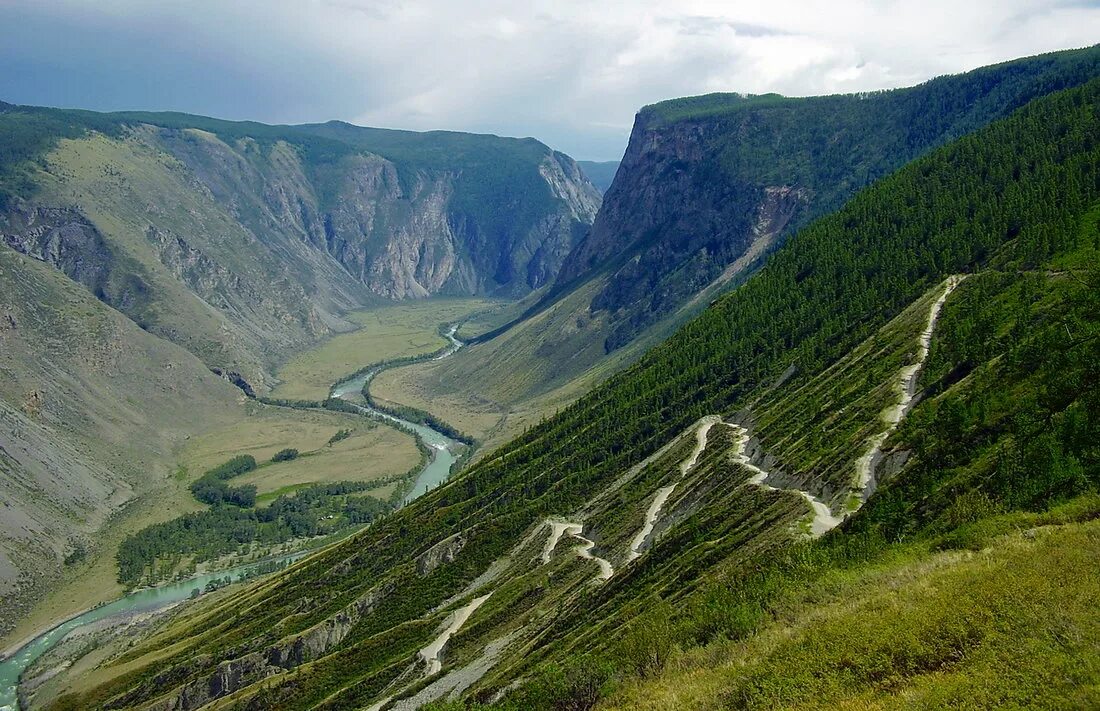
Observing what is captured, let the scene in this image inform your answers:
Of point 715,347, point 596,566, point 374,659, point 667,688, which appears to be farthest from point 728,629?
point 715,347

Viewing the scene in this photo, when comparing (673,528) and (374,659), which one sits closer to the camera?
(673,528)

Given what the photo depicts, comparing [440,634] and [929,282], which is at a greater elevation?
[929,282]

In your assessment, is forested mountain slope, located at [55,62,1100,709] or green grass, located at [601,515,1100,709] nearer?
green grass, located at [601,515,1100,709]

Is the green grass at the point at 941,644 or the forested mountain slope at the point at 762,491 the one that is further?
the forested mountain slope at the point at 762,491

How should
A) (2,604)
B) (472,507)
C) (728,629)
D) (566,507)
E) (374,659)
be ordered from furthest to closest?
(2,604) → (472,507) → (566,507) → (374,659) → (728,629)

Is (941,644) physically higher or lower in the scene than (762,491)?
higher

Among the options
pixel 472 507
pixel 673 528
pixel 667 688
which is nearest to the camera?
pixel 667 688

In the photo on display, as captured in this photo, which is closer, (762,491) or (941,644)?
(941,644)

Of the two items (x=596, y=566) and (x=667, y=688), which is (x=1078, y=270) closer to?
(x=596, y=566)
